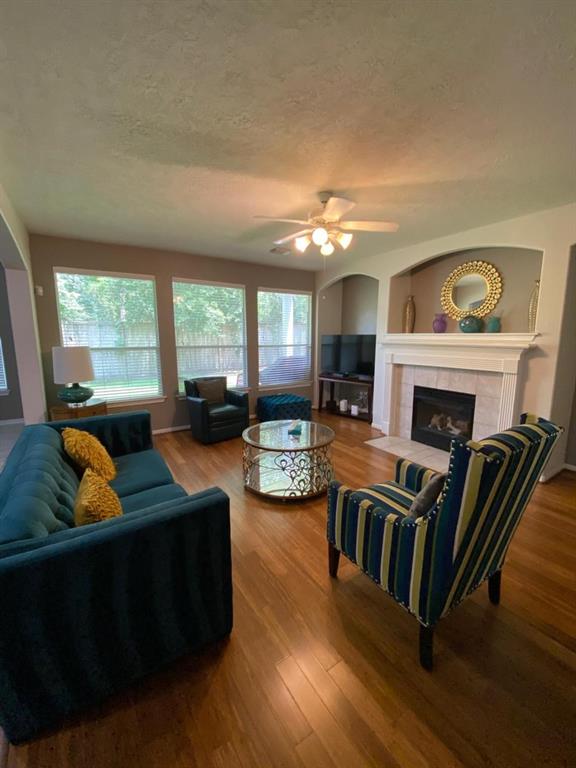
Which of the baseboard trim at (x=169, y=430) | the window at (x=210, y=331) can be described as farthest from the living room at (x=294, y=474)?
the baseboard trim at (x=169, y=430)

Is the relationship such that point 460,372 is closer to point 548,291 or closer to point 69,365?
point 548,291

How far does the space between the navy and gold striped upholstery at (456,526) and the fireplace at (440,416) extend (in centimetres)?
267

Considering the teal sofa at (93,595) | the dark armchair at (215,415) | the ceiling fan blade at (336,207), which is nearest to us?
the teal sofa at (93,595)

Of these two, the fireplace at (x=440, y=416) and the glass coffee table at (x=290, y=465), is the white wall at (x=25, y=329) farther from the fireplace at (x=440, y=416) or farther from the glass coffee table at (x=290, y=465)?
the fireplace at (x=440, y=416)

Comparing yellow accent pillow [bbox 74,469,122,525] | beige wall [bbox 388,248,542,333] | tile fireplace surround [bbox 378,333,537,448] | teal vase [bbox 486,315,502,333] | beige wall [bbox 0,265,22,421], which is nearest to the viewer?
yellow accent pillow [bbox 74,469,122,525]

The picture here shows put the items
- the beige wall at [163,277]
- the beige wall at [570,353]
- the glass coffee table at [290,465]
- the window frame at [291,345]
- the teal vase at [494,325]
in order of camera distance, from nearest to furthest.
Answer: the glass coffee table at [290,465] → the beige wall at [570,353] → the teal vase at [494,325] → the beige wall at [163,277] → the window frame at [291,345]

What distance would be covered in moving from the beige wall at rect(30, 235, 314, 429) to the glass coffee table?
85.1 inches

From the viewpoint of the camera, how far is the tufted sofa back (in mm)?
Result: 1178

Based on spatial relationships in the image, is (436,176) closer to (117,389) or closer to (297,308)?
(297,308)

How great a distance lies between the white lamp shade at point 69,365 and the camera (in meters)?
3.41

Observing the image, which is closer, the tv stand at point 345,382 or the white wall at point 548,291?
the white wall at point 548,291

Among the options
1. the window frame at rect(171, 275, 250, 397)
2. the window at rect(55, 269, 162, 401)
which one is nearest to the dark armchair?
the window frame at rect(171, 275, 250, 397)

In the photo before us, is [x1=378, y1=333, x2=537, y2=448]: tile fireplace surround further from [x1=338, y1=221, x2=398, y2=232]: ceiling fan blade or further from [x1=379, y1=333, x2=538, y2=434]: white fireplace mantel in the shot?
[x1=338, y1=221, x2=398, y2=232]: ceiling fan blade

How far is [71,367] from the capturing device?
344 cm
